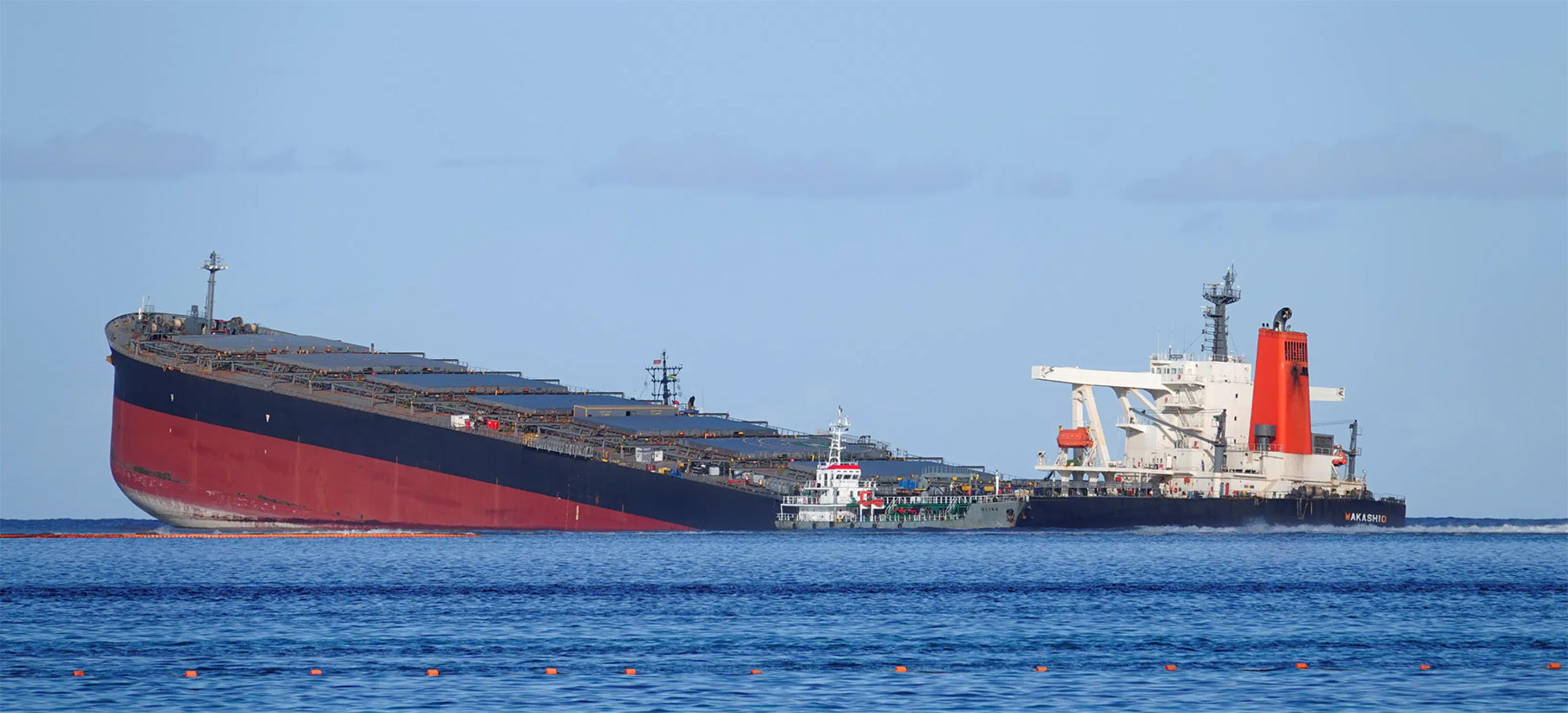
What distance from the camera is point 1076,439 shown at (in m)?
88.9

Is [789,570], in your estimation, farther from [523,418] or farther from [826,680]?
[523,418]

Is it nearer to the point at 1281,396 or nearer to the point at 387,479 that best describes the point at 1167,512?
the point at 1281,396

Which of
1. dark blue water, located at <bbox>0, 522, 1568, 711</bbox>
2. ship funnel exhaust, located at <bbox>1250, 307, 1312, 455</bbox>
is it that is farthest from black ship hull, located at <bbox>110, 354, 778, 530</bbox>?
ship funnel exhaust, located at <bbox>1250, 307, 1312, 455</bbox>

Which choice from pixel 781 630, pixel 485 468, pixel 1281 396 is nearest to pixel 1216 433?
pixel 1281 396

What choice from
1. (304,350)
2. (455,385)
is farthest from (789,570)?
(304,350)

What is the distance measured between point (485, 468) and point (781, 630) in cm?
4406

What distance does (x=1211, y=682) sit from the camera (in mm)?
31625

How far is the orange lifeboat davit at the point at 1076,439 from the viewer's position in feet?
292

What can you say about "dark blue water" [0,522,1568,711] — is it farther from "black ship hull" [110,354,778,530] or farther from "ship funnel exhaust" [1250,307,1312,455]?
"ship funnel exhaust" [1250,307,1312,455]

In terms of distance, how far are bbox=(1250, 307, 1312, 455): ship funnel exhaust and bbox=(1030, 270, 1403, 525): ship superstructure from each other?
4 cm

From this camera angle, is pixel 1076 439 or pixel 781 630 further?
pixel 1076 439

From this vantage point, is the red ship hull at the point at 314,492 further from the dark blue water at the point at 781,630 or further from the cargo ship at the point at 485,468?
the dark blue water at the point at 781,630

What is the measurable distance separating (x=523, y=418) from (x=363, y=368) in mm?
9194

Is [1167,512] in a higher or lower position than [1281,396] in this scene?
lower
